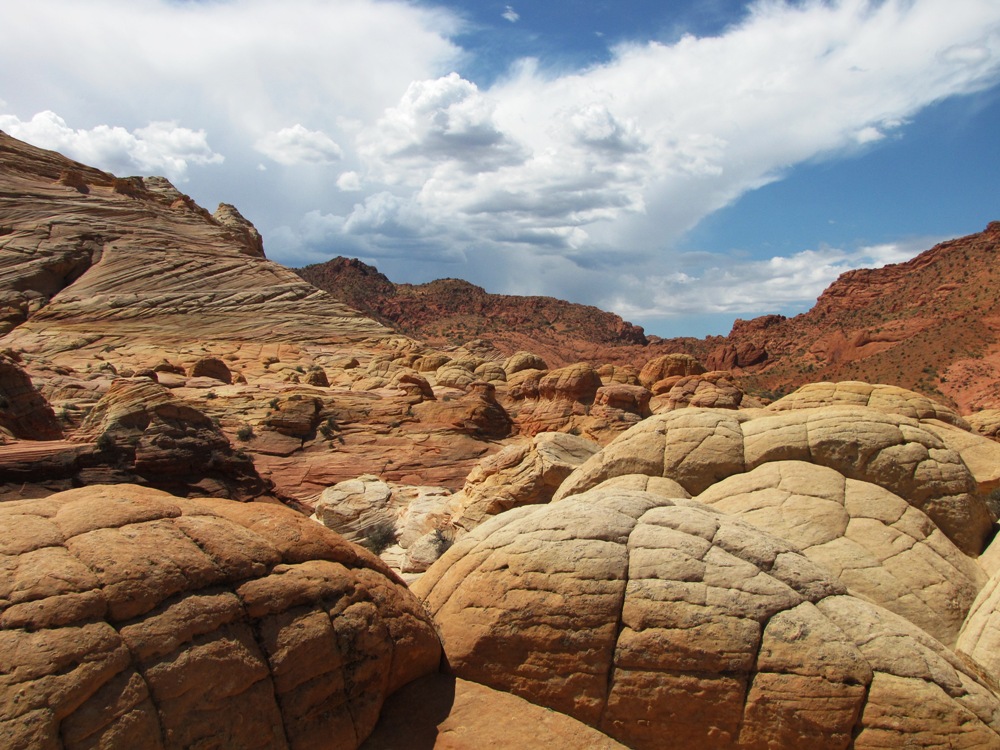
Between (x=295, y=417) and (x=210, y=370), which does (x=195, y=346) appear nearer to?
(x=210, y=370)

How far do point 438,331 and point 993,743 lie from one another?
309 feet

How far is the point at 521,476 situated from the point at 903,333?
7407cm

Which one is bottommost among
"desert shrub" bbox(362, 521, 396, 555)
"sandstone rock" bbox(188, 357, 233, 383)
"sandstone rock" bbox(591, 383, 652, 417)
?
"desert shrub" bbox(362, 521, 396, 555)

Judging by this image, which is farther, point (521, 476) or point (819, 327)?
point (819, 327)

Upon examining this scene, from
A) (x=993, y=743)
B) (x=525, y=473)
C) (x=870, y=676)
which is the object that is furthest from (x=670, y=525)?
(x=525, y=473)

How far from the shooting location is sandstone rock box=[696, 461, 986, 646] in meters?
7.58

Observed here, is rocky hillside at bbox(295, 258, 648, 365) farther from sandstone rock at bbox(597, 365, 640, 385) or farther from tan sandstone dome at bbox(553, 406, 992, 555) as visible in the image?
tan sandstone dome at bbox(553, 406, 992, 555)

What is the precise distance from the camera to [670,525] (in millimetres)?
6457

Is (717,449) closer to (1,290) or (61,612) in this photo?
(61,612)

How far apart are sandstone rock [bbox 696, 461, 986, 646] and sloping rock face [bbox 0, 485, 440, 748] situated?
5025 millimetres

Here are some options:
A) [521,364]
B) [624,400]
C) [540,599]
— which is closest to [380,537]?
[540,599]

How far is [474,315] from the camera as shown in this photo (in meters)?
109

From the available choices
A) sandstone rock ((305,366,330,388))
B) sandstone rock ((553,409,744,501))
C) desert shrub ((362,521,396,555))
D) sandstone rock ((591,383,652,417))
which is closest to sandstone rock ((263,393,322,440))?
desert shrub ((362,521,396,555))

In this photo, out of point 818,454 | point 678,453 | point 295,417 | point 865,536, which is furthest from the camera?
point 295,417
